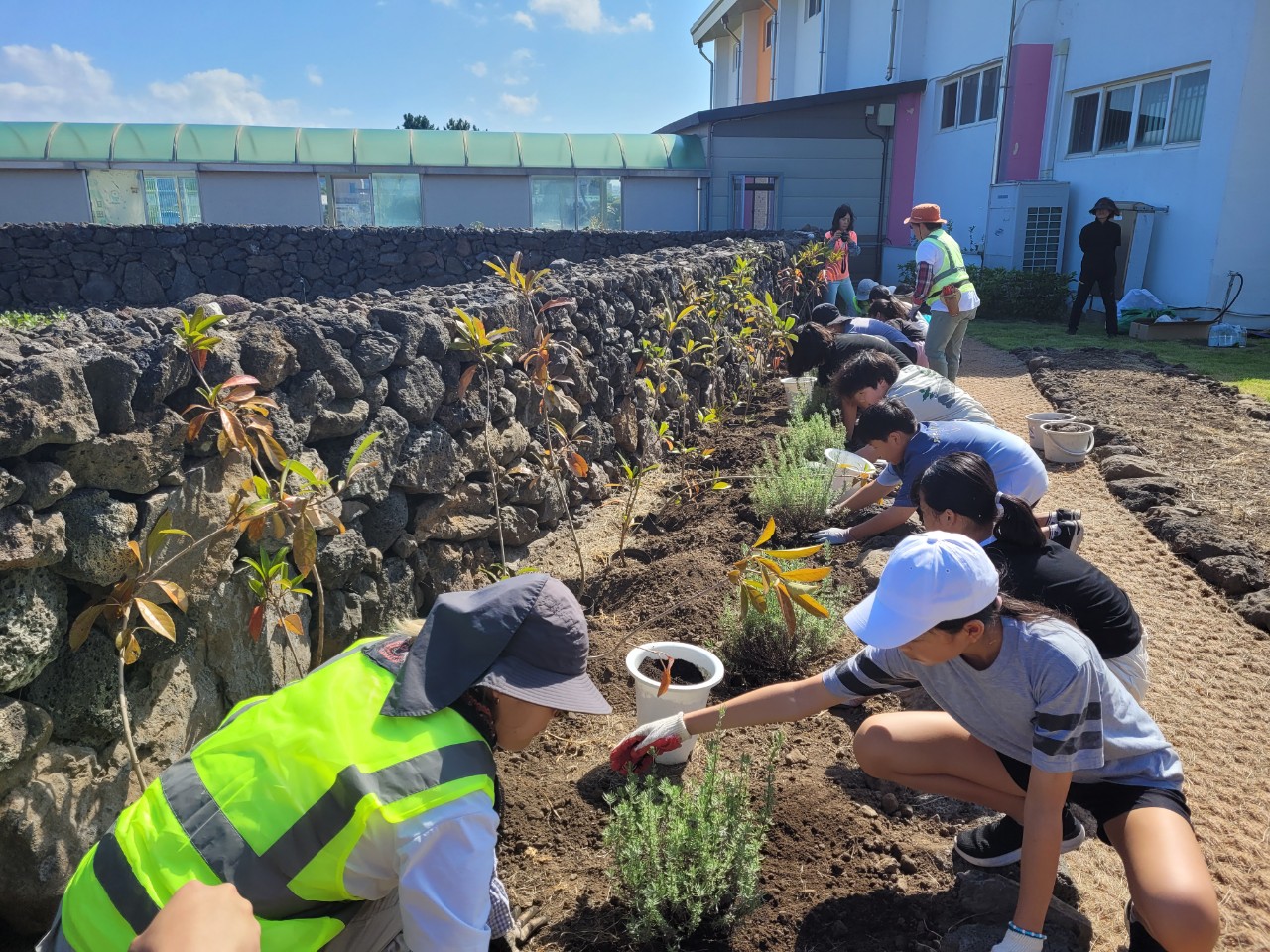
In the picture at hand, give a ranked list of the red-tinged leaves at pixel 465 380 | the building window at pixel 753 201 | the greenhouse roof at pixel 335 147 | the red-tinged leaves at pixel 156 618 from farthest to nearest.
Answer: the building window at pixel 753 201, the greenhouse roof at pixel 335 147, the red-tinged leaves at pixel 465 380, the red-tinged leaves at pixel 156 618

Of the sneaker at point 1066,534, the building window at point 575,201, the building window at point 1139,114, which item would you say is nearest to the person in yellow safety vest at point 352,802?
the sneaker at point 1066,534

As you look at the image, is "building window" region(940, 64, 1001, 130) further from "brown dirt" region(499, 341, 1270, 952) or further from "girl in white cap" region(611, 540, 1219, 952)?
"girl in white cap" region(611, 540, 1219, 952)

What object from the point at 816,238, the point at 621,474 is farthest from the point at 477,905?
the point at 816,238

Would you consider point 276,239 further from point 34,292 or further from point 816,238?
point 816,238

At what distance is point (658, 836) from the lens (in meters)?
2.16

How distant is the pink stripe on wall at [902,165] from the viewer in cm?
1811

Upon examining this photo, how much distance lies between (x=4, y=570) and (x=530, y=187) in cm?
1849

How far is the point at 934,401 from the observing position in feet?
14.8

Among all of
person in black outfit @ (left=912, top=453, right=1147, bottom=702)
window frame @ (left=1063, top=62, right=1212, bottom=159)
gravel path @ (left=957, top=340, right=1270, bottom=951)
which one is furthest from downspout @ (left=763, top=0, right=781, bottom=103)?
person in black outfit @ (left=912, top=453, right=1147, bottom=702)

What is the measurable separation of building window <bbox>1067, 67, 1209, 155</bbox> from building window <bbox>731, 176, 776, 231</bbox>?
6629mm

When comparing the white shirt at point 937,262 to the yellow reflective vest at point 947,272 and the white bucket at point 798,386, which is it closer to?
the yellow reflective vest at point 947,272

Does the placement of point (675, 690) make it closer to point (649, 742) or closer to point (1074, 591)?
point (649, 742)

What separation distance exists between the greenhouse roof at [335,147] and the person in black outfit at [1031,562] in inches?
704

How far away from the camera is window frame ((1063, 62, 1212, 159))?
11.3 meters
